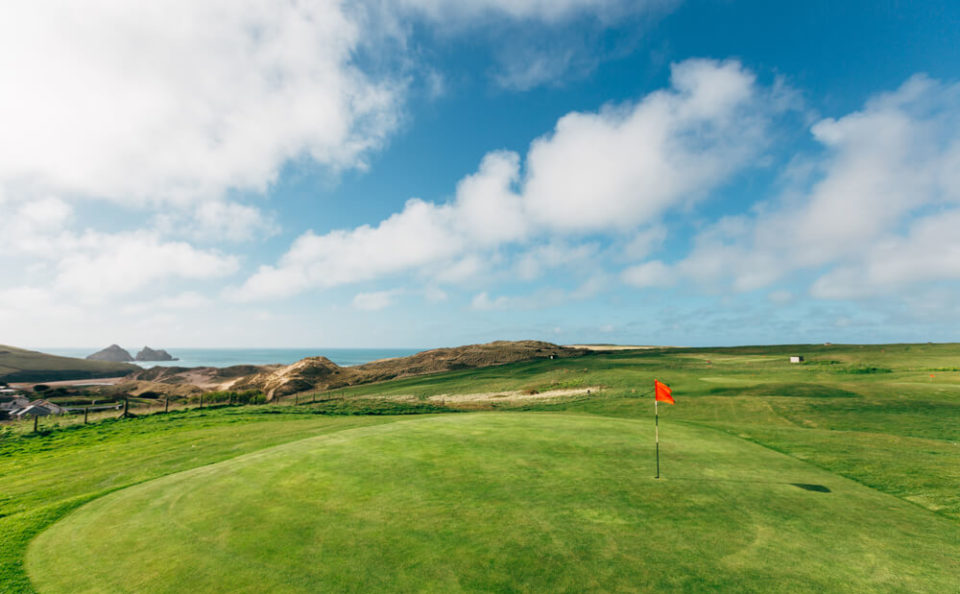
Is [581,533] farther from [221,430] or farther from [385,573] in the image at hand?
[221,430]

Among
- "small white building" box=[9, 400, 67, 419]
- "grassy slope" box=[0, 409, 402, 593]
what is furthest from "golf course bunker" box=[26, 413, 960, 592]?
"small white building" box=[9, 400, 67, 419]

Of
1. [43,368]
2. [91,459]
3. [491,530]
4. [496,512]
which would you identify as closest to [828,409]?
[496,512]

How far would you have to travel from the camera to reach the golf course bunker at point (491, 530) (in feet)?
21.0

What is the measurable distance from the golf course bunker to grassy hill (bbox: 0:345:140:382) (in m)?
133

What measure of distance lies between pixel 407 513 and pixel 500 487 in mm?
2565

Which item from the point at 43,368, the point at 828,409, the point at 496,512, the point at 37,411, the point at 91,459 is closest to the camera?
the point at 496,512

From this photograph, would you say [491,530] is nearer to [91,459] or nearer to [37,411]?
[91,459]

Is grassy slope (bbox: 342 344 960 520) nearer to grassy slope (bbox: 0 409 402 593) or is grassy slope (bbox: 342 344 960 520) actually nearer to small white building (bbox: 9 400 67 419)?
grassy slope (bbox: 0 409 402 593)

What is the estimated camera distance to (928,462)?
13273 millimetres

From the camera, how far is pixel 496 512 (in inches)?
341

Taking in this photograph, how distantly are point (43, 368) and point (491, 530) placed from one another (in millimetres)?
153188

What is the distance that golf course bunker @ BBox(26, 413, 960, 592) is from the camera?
641cm

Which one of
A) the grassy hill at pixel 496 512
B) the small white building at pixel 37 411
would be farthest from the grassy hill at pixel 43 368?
the grassy hill at pixel 496 512

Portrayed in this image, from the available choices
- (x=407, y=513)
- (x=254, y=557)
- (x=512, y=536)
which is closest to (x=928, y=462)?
(x=512, y=536)
